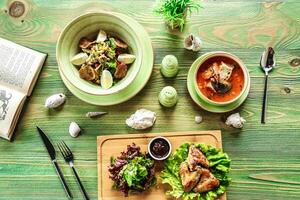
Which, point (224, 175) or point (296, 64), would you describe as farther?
point (296, 64)

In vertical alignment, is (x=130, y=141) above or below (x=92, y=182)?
above

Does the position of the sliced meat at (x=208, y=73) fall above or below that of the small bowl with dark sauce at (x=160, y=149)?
above

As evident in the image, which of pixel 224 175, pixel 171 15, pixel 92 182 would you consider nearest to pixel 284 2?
pixel 171 15

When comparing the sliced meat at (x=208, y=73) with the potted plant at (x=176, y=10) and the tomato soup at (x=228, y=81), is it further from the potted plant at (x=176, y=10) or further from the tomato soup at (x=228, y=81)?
the potted plant at (x=176, y=10)

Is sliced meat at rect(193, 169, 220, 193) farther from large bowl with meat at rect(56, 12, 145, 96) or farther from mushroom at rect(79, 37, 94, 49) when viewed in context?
mushroom at rect(79, 37, 94, 49)

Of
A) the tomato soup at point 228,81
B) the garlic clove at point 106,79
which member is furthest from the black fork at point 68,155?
the tomato soup at point 228,81

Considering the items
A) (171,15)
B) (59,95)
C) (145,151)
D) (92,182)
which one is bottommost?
(92,182)

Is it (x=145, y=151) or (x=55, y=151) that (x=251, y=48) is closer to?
(x=145, y=151)
